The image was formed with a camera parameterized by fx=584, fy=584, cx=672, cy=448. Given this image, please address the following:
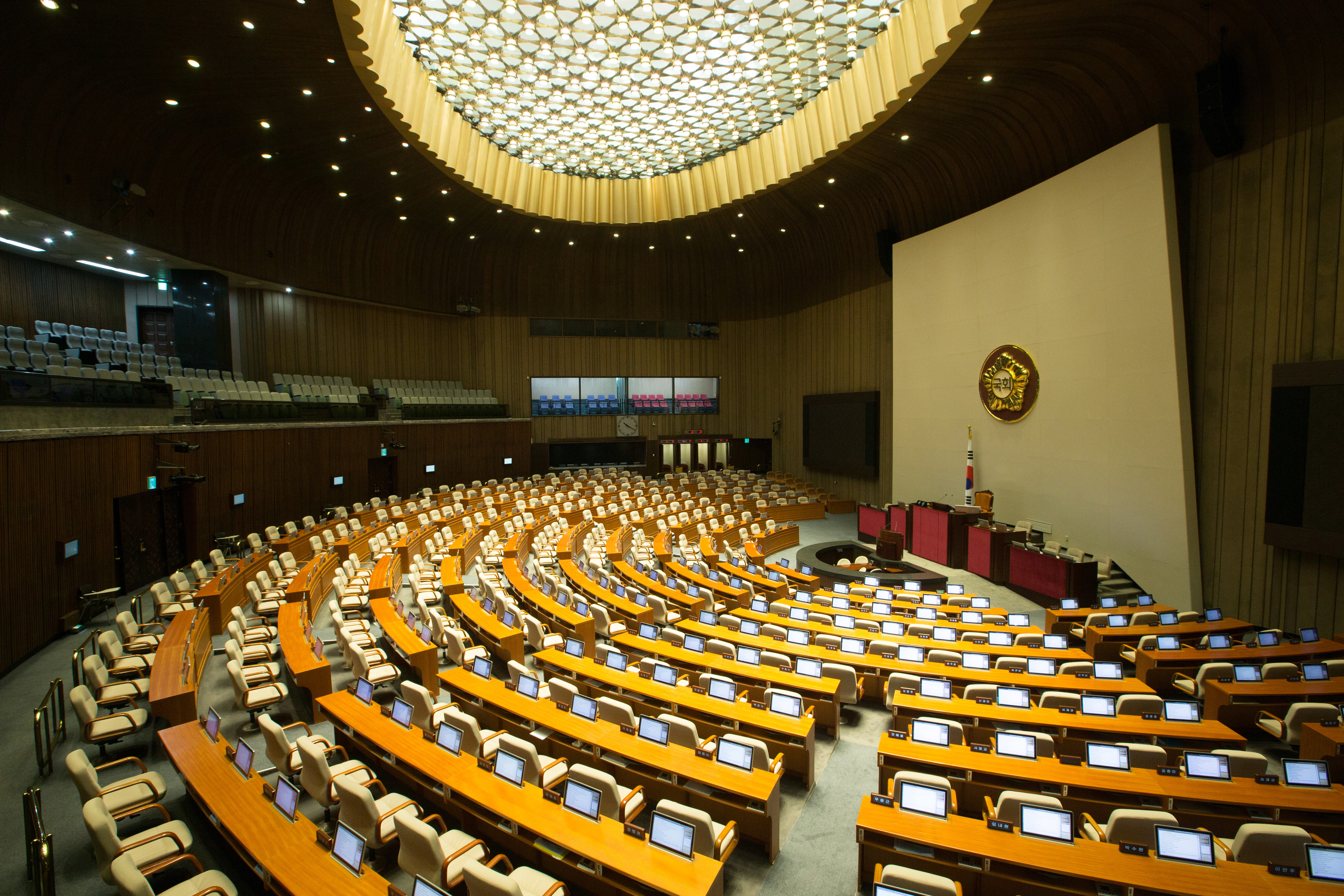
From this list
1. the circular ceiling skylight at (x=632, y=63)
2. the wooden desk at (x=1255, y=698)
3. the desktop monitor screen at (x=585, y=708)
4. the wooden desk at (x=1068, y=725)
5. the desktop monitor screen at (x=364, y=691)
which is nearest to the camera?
the wooden desk at (x=1068, y=725)

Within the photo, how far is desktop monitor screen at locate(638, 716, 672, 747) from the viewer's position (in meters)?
5.00

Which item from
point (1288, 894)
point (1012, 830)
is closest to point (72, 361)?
point (1012, 830)

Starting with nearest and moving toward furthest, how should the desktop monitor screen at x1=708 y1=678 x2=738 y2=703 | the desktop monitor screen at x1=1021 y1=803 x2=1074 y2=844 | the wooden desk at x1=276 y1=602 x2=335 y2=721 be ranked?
the desktop monitor screen at x1=1021 y1=803 x2=1074 y2=844 → the desktop monitor screen at x1=708 y1=678 x2=738 y2=703 → the wooden desk at x1=276 y1=602 x2=335 y2=721

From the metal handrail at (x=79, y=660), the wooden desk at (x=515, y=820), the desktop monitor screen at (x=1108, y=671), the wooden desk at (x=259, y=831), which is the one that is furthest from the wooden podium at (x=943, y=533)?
the metal handrail at (x=79, y=660)

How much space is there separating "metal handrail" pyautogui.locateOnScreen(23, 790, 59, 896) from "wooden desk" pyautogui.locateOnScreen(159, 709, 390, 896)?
76 centimetres

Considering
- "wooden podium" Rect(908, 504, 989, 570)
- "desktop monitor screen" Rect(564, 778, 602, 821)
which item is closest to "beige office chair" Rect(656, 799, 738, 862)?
"desktop monitor screen" Rect(564, 778, 602, 821)

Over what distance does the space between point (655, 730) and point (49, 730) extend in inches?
228

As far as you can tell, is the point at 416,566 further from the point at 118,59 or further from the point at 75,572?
the point at 118,59

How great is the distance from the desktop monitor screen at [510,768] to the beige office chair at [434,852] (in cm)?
49

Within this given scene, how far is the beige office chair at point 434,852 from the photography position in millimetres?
3494

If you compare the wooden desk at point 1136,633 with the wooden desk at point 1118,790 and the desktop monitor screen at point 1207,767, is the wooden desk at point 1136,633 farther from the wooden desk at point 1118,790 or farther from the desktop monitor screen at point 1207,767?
the desktop monitor screen at point 1207,767

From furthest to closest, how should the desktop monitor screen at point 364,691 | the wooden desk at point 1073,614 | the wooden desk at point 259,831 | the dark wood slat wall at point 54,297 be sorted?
the dark wood slat wall at point 54,297 < the wooden desk at point 1073,614 < the desktop monitor screen at point 364,691 < the wooden desk at point 259,831

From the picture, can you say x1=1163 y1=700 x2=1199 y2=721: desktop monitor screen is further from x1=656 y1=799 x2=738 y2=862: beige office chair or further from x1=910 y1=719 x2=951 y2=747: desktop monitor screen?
x1=656 y1=799 x2=738 y2=862: beige office chair

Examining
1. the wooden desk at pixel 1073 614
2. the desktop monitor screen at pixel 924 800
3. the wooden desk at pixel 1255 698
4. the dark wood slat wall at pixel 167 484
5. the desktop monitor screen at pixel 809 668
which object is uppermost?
the dark wood slat wall at pixel 167 484
